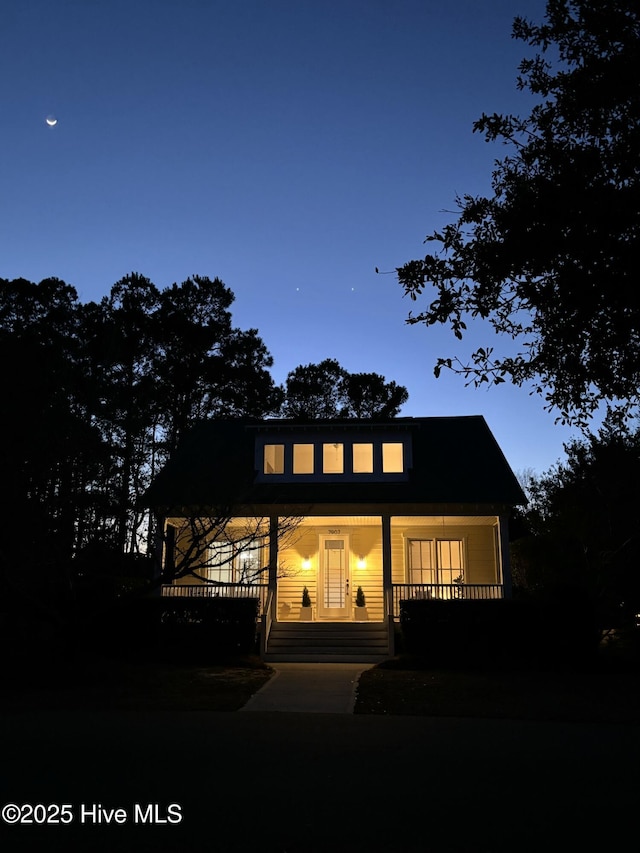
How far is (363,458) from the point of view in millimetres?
21219

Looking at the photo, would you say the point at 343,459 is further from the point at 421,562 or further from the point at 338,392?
the point at 338,392

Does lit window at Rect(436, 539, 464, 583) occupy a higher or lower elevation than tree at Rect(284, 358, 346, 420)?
lower

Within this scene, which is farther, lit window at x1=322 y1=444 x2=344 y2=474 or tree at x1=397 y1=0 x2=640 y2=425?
lit window at x1=322 y1=444 x2=344 y2=474

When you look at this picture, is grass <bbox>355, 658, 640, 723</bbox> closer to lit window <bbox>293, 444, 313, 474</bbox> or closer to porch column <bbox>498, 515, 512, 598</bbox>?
porch column <bbox>498, 515, 512, 598</bbox>

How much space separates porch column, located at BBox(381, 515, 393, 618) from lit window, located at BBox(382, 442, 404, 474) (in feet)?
6.94

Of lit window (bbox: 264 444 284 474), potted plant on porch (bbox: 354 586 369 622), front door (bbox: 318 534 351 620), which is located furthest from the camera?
lit window (bbox: 264 444 284 474)

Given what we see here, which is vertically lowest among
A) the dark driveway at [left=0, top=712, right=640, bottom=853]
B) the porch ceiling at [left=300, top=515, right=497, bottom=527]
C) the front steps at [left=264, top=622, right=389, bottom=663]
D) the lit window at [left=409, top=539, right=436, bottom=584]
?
the dark driveway at [left=0, top=712, right=640, bottom=853]

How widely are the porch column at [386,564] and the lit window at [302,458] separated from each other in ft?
10.2

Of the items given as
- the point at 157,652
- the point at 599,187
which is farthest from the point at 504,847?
the point at 157,652

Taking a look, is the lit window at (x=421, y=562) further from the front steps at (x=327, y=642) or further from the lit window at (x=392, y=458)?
the front steps at (x=327, y=642)

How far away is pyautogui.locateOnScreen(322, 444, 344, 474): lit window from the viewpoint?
Result: 20953 mm

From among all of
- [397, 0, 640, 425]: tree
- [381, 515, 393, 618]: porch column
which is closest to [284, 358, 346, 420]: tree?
[381, 515, 393, 618]: porch column

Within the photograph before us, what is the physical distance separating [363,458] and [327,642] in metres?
5.87

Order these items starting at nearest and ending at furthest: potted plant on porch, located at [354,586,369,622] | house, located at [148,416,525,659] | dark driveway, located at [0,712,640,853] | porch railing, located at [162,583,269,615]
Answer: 1. dark driveway, located at [0,712,640,853]
2. porch railing, located at [162,583,269,615]
3. house, located at [148,416,525,659]
4. potted plant on porch, located at [354,586,369,622]
